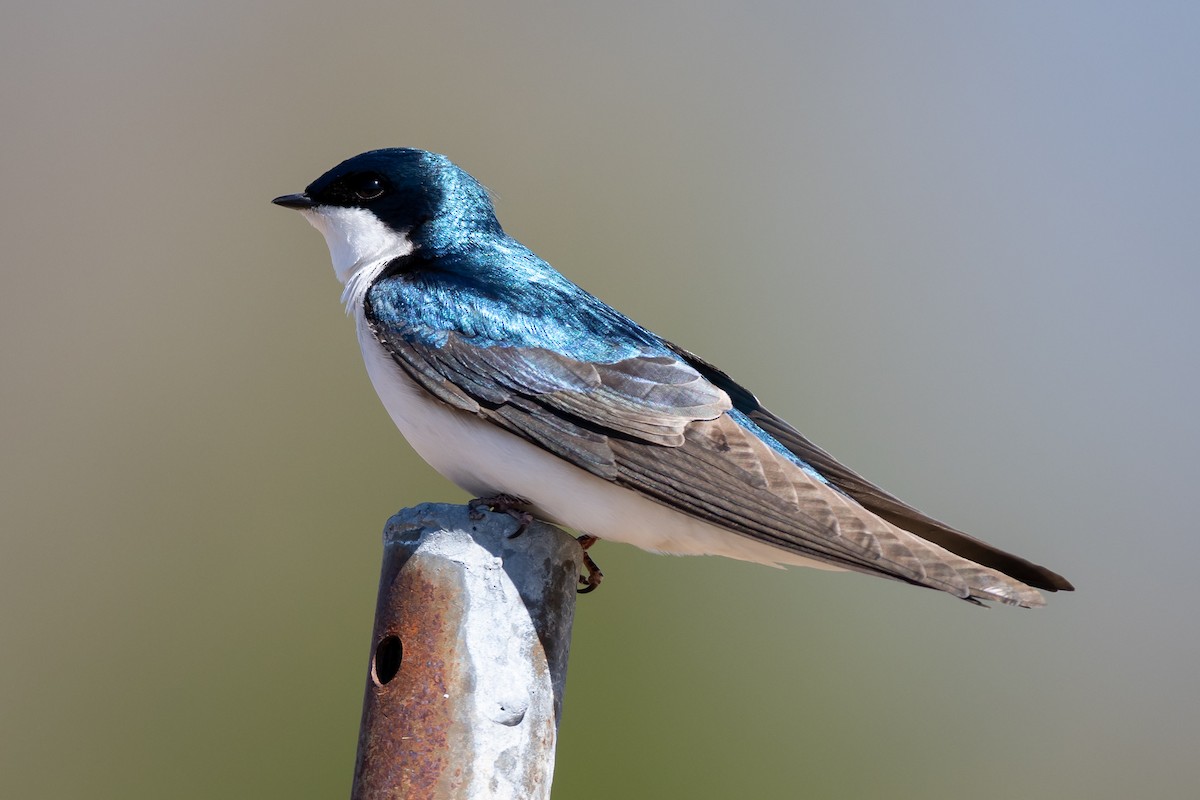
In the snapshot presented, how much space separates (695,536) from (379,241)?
2.22ft

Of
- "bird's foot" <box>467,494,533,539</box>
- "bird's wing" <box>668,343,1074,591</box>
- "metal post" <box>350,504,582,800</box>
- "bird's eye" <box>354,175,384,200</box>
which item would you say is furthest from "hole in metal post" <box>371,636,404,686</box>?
"bird's eye" <box>354,175,384,200</box>

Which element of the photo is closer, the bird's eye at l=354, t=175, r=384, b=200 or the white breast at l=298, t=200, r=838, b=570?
the white breast at l=298, t=200, r=838, b=570

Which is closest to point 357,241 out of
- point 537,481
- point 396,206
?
point 396,206

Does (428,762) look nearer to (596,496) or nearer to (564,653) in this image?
(564,653)

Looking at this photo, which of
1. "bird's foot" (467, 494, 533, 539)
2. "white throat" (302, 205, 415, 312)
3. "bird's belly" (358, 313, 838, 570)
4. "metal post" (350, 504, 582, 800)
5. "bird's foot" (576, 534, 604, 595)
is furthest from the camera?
"white throat" (302, 205, 415, 312)

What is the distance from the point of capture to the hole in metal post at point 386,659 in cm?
117

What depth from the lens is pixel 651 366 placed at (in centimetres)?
154

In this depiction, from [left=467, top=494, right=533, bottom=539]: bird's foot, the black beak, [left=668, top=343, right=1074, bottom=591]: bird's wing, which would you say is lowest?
[left=467, top=494, right=533, bottom=539]: bird's foot

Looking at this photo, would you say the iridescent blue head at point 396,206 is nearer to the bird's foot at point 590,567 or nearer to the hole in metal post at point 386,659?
the bird's foot at point 590,567

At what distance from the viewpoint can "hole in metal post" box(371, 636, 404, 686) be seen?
117cm

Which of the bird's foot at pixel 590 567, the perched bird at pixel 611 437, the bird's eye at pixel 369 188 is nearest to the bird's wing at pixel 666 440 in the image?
the perched bird at pixel 611 437

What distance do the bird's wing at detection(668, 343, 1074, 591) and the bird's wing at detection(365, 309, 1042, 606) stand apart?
8cm

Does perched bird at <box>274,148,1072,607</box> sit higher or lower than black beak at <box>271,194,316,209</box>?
lower

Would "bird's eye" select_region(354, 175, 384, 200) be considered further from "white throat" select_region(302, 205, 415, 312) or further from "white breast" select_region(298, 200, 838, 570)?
"white breast" select_region(298, 200, 838, 570)
